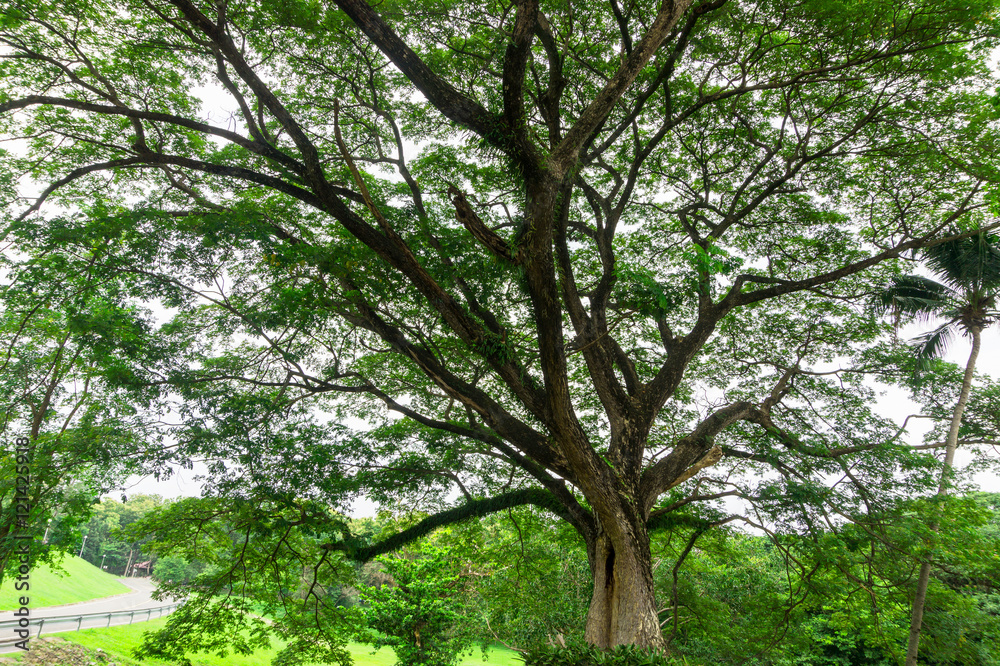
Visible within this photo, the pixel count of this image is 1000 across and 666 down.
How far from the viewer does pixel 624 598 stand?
5.30m

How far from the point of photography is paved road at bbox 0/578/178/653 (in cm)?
1098

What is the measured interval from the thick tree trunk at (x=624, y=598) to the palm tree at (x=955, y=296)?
4.81 metres

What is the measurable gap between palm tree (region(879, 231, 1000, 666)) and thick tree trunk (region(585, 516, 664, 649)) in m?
4.81

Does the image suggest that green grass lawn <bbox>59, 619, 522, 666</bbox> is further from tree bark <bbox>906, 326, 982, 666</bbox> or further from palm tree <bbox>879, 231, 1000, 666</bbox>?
palm tree <bbox>879, 231, 1000, 666</bbox>

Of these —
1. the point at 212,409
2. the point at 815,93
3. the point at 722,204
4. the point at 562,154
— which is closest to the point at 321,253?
the point at 212,409

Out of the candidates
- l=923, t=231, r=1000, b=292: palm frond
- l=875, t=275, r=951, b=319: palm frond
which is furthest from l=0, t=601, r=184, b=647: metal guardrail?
l=923, t=231, r=1000, b=292: palm frond

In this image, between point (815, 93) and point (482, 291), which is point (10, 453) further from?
point (815, 93)

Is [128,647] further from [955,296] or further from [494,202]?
[955,296]

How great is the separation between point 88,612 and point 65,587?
14.8ft

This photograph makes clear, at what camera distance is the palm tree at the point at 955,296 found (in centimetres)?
732

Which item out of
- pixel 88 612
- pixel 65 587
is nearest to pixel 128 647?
pixel 88 612

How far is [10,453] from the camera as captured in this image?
534 centimetres

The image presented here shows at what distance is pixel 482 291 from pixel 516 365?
3.89 ft

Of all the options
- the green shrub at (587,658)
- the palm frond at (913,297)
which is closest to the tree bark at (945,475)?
the palm frond at (913,297)
